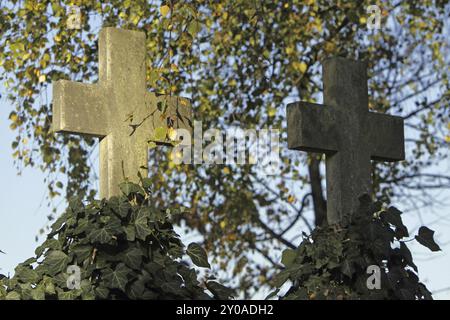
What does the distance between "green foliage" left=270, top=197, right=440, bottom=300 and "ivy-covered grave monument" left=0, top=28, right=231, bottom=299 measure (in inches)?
16.5

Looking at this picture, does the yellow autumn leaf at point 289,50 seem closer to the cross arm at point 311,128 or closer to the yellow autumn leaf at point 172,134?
the cross arm at point 311,128

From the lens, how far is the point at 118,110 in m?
5.57

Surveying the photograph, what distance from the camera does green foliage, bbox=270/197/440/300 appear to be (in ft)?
15.7

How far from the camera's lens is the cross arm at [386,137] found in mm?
5849

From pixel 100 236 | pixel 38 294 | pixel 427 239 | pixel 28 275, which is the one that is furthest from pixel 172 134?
pixel 427 239

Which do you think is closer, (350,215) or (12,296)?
(12,296)

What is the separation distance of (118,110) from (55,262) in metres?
1.16

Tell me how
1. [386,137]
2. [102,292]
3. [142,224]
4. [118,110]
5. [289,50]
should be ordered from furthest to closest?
[289,50] < [386,137] < [118,110] < [142,224] < [102,292]

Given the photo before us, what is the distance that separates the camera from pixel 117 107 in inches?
219

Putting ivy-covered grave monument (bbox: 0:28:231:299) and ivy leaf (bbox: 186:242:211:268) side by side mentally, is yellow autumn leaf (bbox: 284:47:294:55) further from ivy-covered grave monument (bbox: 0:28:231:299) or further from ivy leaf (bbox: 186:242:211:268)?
ivy leaf (bbox: 186:242:211:268)

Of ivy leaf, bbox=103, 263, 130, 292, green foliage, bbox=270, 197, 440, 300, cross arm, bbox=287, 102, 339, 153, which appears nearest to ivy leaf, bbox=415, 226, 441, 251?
green foliage, bbox=270, 197, 440, 300

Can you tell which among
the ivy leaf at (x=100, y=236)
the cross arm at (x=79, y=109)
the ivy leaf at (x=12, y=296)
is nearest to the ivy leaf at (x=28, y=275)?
the ivy leaf at (x=12, y=296)

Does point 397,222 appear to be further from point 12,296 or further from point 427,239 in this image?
point 12,296

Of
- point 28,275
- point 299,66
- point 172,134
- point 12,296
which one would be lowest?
point 12,296
